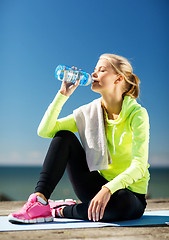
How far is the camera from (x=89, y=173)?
79.4 inches

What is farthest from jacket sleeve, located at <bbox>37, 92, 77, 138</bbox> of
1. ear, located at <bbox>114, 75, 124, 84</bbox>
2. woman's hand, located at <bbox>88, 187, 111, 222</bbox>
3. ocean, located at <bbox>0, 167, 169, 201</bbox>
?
ocean, located at <bbox>0, 167, 169, 201</bbox>

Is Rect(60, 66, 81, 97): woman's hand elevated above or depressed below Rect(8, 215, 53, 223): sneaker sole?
above

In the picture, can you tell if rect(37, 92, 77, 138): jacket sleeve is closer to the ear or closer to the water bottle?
the water bottle

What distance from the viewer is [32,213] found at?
67.9 inches

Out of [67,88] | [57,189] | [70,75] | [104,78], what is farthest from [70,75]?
[57,189]

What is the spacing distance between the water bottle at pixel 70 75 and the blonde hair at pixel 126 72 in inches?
7.3

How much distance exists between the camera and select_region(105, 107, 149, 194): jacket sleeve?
1.69 metres

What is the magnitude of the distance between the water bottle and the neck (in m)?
0.18

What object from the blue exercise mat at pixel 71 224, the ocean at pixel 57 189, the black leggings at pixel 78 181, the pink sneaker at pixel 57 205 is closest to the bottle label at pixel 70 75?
the black leggings at pixel 78 181

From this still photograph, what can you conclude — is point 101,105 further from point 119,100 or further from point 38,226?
point 38,226

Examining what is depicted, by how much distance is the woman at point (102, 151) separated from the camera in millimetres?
1749

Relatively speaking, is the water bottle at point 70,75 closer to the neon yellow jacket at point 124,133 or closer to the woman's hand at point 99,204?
the neon yellow jacket at point 124,133

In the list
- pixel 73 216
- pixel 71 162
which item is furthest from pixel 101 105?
pixel 73 216

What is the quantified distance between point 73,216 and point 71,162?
0.33m
